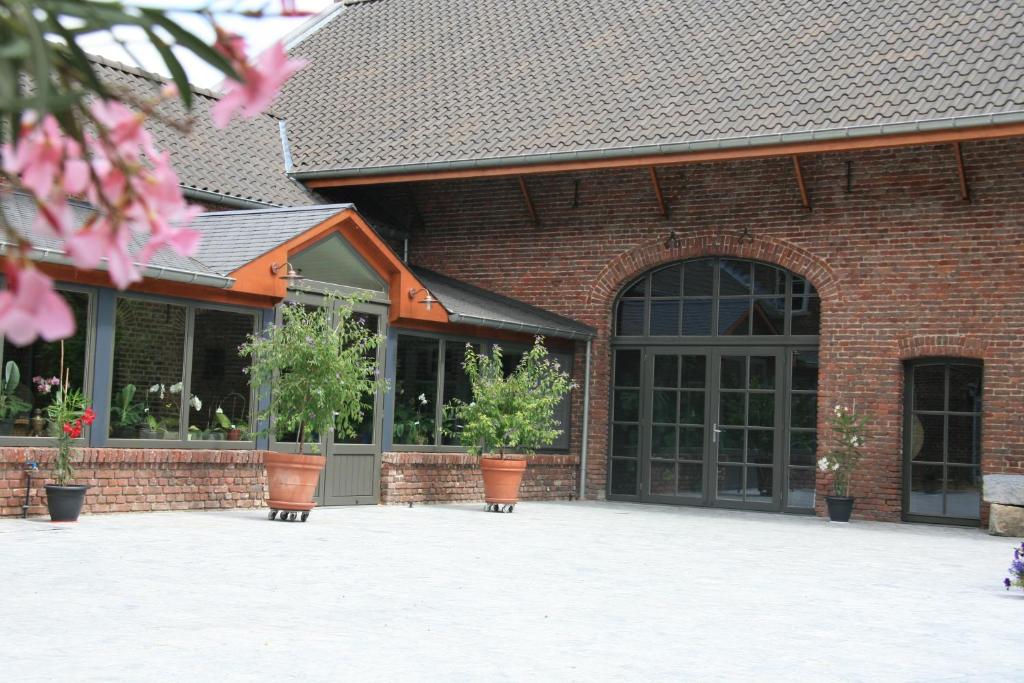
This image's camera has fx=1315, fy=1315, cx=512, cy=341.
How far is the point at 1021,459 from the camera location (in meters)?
14.3

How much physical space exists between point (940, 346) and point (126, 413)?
29.0ft

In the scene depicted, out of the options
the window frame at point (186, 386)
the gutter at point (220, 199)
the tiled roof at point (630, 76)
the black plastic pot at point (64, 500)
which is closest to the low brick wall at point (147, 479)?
the window frame at point (186, 386)

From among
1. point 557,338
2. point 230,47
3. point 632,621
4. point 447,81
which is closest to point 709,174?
point 557,338

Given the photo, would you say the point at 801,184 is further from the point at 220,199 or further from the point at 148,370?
the point at 148,370

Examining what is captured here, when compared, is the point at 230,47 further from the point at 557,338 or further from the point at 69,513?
the point at 557,338

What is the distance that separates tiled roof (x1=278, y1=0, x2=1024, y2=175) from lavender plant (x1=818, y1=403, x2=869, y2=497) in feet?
10.7

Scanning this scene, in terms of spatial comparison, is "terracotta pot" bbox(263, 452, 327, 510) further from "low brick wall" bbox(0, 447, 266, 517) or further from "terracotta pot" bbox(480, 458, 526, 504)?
"terracotta pot" bbox(480, 458, 526, 504)

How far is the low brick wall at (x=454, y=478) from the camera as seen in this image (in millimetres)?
14875

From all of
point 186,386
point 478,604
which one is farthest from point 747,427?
point 478,604

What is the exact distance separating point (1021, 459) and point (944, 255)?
241 cm

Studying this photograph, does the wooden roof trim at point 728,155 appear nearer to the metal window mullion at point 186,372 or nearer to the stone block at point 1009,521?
the stone block at point 1009,521

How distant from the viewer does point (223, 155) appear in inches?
687

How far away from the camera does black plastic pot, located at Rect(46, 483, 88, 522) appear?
10.6 metres

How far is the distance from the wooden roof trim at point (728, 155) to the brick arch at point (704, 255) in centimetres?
103
